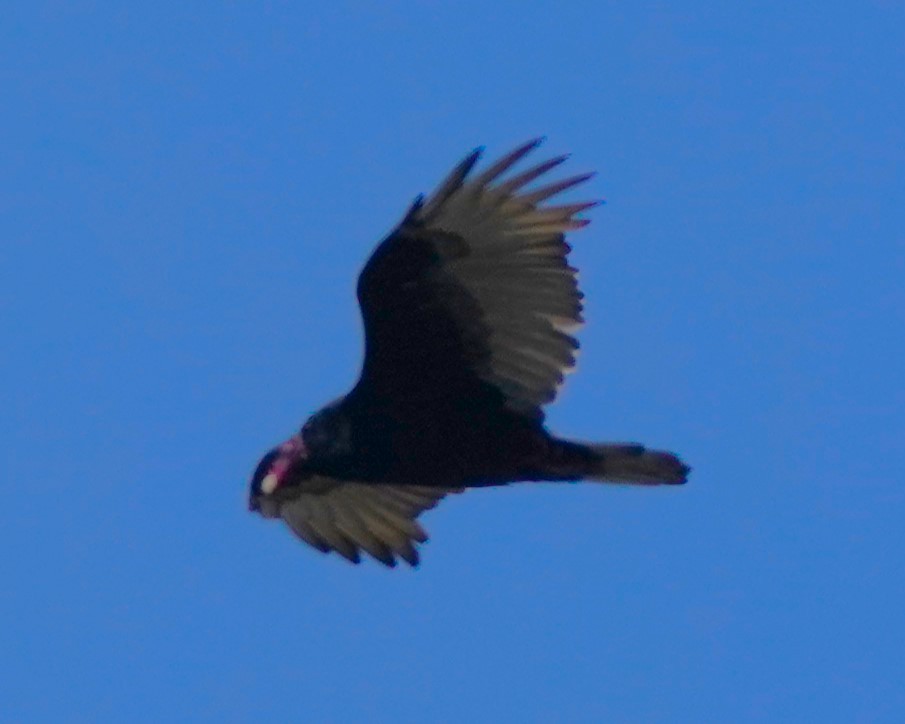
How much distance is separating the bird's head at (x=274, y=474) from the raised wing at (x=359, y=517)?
115mm

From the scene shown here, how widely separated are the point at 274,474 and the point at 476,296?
145 centimetres

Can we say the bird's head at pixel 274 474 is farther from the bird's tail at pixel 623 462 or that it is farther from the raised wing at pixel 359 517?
the bird's tail at pixel 623 462

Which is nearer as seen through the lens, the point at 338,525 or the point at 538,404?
the point at 538,404

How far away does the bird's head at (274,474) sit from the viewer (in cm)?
1310

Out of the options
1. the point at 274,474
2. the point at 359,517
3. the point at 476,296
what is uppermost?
the point at 476,296

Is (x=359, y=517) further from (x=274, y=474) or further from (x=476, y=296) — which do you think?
(x=476, y=296)

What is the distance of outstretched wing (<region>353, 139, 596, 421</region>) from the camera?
41.1 ft

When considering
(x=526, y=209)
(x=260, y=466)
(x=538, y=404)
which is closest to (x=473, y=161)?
Result: (x=526, y=209)

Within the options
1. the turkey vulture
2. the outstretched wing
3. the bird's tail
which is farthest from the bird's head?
the bird's tail

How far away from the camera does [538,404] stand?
12.9 meters

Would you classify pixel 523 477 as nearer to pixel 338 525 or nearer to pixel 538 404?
pixel 538 404

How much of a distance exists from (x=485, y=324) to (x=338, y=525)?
1803 millimetres

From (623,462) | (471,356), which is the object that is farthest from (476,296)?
(623,462)

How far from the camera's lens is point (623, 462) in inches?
500
